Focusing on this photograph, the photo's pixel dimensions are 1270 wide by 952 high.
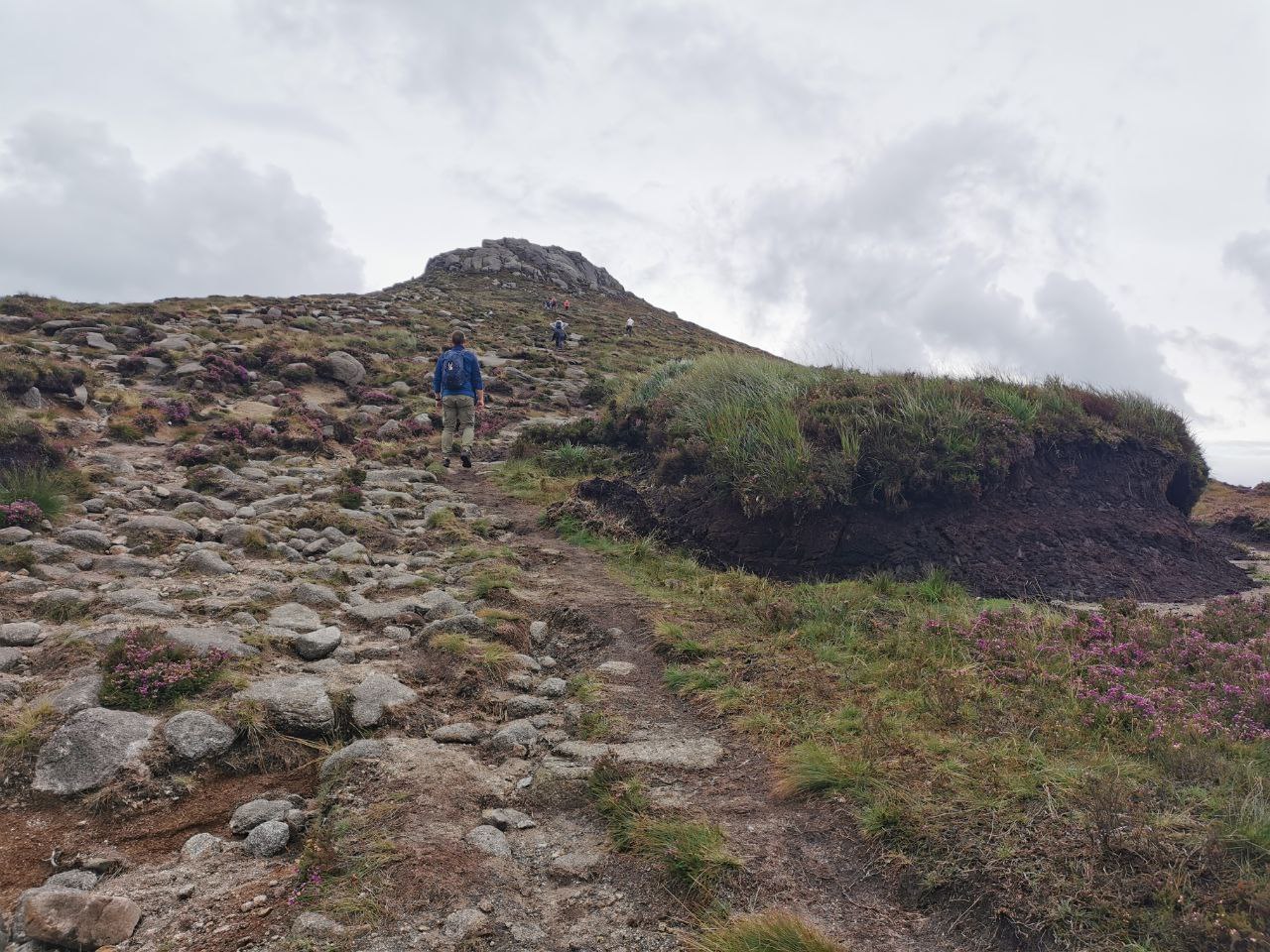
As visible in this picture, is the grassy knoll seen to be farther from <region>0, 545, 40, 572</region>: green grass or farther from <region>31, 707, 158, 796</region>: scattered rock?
<region>0, 545, 40, 572</region>: green grass

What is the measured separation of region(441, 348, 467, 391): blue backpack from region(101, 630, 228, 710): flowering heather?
10.2 meters

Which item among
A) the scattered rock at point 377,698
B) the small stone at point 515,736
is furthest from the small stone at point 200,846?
the small stone at point 515,736

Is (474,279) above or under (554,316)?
above

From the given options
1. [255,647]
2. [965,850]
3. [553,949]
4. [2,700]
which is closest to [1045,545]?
[965,850]

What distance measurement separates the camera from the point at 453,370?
1479 cm

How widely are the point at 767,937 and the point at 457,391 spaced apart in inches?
529

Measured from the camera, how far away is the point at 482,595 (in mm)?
7691

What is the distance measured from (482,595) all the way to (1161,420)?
37.7 feet

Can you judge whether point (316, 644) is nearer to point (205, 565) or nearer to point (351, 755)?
point (351, 755)

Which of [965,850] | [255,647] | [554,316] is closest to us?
[965,850]

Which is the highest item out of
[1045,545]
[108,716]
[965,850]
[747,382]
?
[747,382]

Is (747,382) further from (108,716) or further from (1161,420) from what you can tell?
(108,716)

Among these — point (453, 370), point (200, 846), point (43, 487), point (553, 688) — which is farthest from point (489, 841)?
point (453, 370)

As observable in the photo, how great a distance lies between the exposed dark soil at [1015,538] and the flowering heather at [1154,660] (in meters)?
1.68
